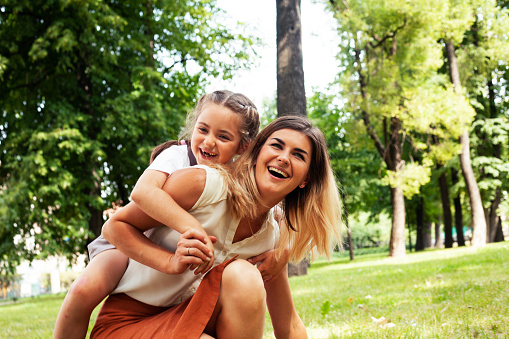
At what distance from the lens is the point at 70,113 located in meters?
14.1

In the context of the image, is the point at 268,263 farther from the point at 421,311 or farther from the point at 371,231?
the point at 371,231

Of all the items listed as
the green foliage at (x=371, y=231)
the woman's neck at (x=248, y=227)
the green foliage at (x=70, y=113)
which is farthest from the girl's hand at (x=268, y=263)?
the green foliage at (x=371, y=231)

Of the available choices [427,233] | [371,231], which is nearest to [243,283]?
[427,233]

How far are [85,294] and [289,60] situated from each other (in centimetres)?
945

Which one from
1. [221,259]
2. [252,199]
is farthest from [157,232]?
[252,199]

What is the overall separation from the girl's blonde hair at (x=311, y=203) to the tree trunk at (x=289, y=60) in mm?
8046

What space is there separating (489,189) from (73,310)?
79.0 ft

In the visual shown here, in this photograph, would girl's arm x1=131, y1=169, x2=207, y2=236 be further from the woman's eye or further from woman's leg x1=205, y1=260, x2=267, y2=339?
the woman's eye

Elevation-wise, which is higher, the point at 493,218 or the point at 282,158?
the point at 282,158

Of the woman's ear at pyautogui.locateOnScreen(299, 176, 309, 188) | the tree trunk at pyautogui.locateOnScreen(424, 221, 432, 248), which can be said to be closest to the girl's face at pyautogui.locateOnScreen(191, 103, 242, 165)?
the woman's ear at pyautogui.locateOnScreen(299, 176, 309, 188)

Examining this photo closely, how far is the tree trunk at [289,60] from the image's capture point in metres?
11.0

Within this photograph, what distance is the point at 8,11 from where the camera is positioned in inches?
Answer: 563

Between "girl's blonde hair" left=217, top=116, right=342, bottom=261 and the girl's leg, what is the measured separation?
2.84 feet

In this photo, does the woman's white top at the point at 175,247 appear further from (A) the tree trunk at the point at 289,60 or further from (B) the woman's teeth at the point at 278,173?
(A) the tree trunk at the point at 289,60
